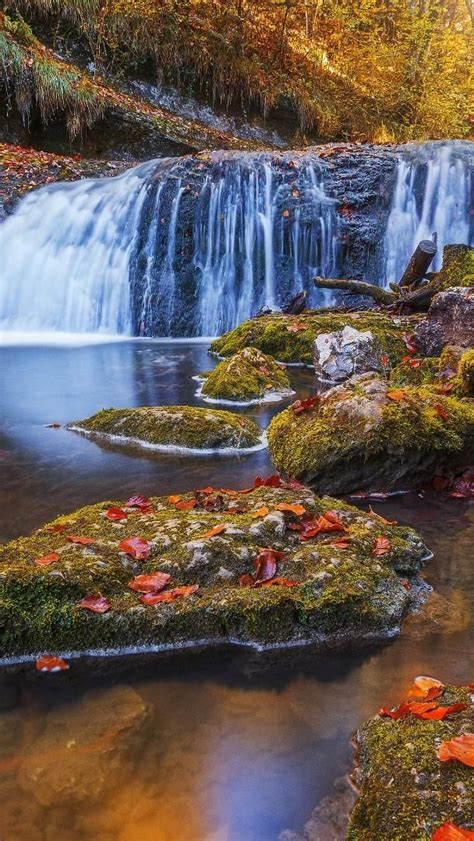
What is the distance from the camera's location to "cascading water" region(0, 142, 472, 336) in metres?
13.3

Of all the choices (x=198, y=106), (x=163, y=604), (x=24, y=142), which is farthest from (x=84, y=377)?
(x=198, y=106)

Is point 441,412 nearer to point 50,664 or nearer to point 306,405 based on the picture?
point 306,405

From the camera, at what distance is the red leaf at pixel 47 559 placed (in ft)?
8.77

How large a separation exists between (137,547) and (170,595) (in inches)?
15.2

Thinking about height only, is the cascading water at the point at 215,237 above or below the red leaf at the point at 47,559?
above

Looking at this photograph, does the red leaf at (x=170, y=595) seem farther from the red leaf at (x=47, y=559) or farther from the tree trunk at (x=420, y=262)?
the tree trunk at (x=420, y=262)

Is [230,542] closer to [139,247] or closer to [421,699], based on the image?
[421,699]

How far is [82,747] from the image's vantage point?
6.57 ft

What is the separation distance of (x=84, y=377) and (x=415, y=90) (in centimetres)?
2249

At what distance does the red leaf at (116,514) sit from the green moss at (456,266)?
7.55m

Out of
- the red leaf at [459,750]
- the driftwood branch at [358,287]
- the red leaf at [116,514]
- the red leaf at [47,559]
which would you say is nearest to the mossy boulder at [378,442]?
the red leaf at [116,514]

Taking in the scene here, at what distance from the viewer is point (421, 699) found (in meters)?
2.18

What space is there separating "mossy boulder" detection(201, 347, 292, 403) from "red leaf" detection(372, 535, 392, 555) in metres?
4.29

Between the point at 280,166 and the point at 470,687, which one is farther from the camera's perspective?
the point at 280,166
